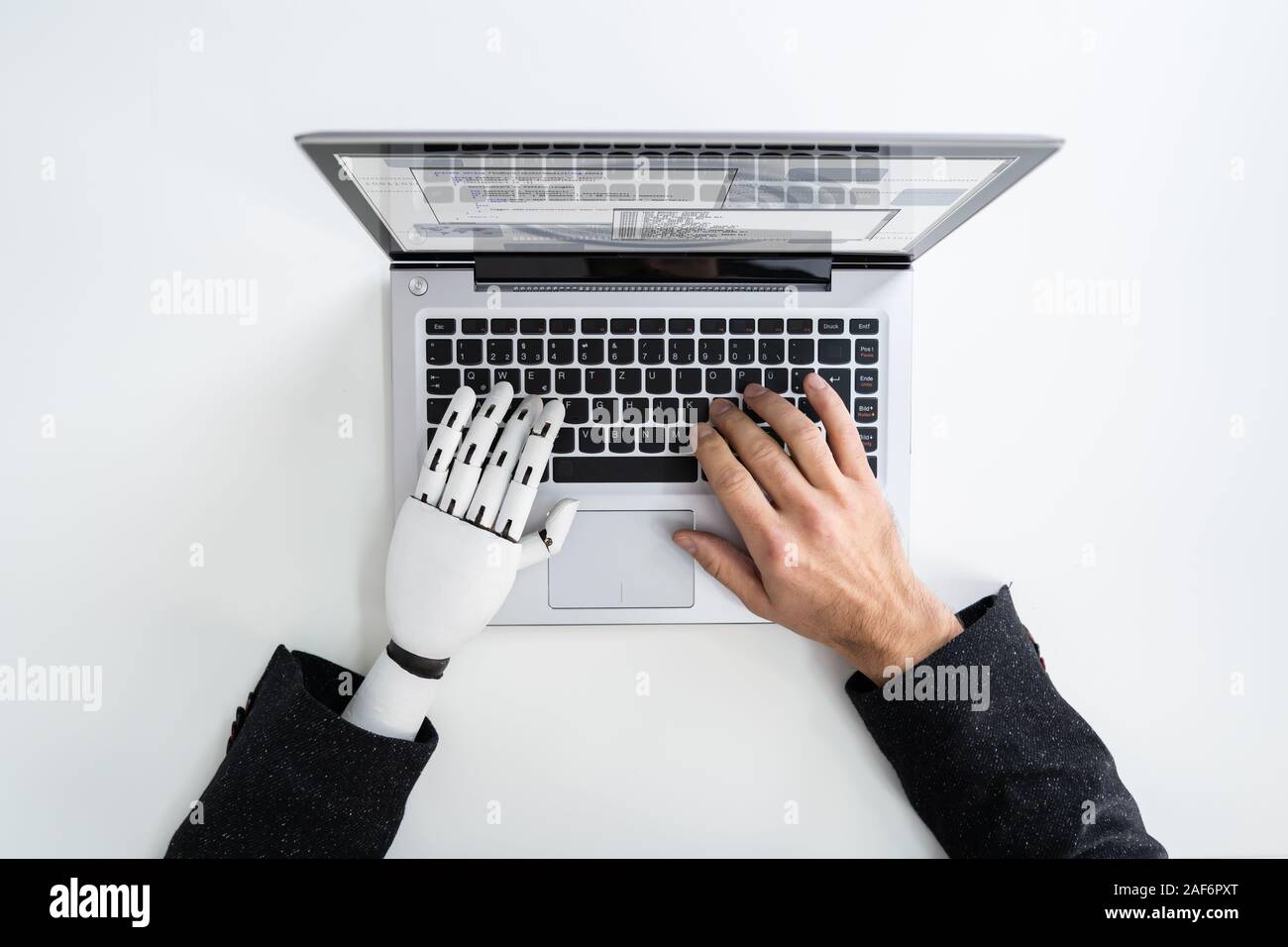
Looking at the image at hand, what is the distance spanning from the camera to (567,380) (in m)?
0.63

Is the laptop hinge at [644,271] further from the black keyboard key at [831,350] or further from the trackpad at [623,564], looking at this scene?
the trackpad at [623,564]

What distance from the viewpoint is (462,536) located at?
2.00 ft

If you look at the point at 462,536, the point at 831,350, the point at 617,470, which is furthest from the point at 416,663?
the point at 831,350

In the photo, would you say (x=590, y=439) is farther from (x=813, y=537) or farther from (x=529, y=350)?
(x=813, y=537)

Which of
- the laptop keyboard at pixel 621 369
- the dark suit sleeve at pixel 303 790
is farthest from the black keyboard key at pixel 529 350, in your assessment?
the dark suit sleeve at pixel 303 790

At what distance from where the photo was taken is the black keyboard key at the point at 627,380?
63 cm

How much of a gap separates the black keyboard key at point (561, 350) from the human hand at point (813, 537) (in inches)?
5.3

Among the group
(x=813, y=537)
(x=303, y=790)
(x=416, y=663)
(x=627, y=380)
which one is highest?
(x=627, y=380)

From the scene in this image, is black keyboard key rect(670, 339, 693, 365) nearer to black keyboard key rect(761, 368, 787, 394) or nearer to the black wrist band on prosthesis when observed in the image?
black keyboard key rect(761, 368, 787, 394)

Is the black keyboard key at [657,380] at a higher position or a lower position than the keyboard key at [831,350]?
lower

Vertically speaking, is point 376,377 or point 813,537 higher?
point 376,377

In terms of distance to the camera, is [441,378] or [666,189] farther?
[441,378]

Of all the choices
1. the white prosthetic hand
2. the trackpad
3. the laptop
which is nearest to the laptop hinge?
the laptop

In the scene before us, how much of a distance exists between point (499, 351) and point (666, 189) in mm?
230
